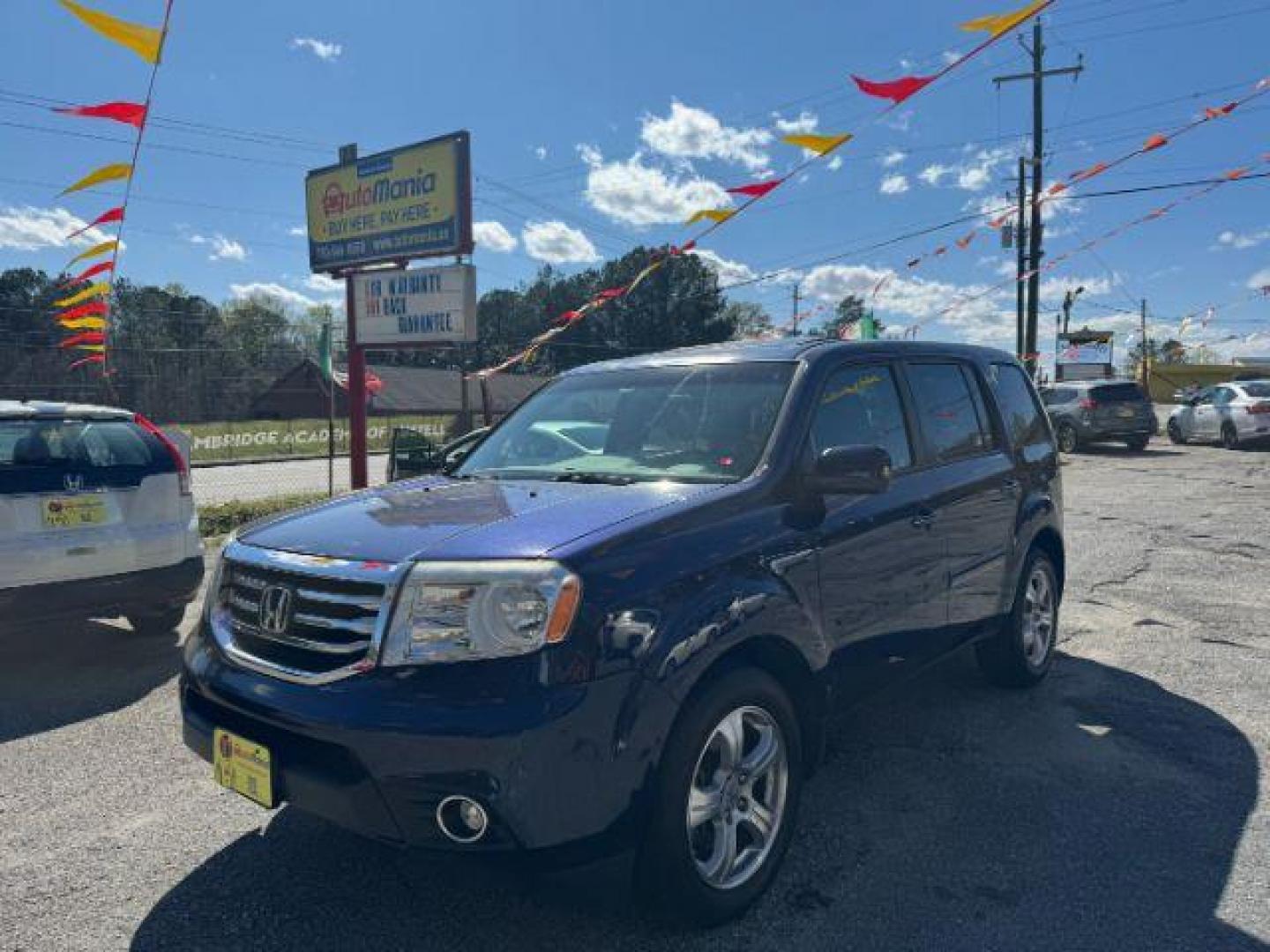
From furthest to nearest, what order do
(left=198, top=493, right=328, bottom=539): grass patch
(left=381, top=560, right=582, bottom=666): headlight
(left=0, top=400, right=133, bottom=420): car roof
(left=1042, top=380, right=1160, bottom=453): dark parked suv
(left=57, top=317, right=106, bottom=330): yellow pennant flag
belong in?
(left=1042, top=380, right=1160, bottom=453): dark parked suv → (left=57, top=317, right=106, bottom=330): yellow pennant flag → (left=198, top=493, right=328, bottom=539): grass patch → (left=0, top=400, right=133, bottom=420): car roof → (left=381, top=560, right=582, bottom=666): headlight

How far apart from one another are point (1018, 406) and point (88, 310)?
39.0 feet

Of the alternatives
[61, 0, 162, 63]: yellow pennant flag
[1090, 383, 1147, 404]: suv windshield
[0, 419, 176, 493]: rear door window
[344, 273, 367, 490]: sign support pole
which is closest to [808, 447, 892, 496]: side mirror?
[0, 419, 176, 493]: rear door window

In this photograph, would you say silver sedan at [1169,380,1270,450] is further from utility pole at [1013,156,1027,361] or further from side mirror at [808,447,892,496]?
side mirror at [808,447,892,496]

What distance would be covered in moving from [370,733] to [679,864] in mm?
919

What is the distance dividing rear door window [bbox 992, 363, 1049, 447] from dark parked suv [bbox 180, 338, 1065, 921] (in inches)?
41.1

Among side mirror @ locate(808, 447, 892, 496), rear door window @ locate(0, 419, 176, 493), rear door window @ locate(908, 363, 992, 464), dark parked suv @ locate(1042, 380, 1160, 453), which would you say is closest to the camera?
side mirror @ locate(808, 447, 892, 496)

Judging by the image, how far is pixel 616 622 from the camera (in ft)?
7.68

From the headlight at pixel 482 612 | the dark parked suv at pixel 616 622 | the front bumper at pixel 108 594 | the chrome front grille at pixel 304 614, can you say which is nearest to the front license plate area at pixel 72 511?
the front bumper at pixel 108 594

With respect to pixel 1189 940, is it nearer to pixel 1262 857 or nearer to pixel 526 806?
pixel 1262 857

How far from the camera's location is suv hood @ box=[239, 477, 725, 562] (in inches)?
97.7

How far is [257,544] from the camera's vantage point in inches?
112

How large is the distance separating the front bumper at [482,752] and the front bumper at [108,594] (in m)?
3.24

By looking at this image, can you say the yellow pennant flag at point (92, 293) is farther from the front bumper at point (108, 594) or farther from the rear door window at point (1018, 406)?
the rear door window at point (1018, 406)

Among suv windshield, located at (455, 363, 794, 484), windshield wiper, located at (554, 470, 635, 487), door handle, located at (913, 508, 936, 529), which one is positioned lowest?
door handle, located at (913, 508, 936, 529)
